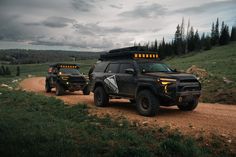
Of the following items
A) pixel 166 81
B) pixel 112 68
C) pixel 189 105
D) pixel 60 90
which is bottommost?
pixel 60 90

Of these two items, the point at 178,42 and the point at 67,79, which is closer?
the point at 67,79

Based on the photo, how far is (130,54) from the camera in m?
11.7

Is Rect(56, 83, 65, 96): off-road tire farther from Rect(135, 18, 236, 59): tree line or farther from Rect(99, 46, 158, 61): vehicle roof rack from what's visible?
Rect(135, 18, 236, 59): tree line

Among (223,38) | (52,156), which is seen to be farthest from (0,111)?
(223,38)

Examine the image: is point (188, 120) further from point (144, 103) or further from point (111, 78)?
point (111, 78)

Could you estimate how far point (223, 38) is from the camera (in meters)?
104

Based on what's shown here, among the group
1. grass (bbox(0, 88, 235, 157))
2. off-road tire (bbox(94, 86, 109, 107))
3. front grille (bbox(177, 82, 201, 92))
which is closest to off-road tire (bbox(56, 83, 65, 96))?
off-road tire (bbox(94, 86, 109, 107))

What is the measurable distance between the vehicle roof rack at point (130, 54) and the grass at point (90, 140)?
3040 millimetres

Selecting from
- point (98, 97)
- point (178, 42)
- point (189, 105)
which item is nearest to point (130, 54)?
point (98, 97)

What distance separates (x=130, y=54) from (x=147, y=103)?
237cm

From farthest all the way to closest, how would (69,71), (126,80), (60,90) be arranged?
(69,71)
(60,90)
(126,80)

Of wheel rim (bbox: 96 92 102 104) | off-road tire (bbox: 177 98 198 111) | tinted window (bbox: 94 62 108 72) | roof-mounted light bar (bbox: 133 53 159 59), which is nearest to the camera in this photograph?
off-road tire (bbox: 177 98 198 111)

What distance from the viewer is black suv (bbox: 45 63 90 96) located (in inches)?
759

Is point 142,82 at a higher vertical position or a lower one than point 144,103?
higher
